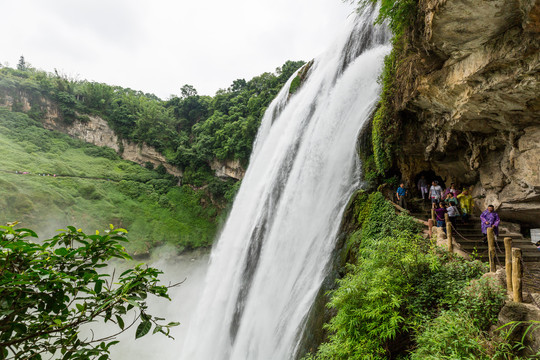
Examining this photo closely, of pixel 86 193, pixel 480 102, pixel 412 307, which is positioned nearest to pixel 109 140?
pixel 86 193

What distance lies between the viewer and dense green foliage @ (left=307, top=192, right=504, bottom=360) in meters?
3.50

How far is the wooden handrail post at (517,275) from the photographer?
3457mm

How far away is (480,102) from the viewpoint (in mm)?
6047

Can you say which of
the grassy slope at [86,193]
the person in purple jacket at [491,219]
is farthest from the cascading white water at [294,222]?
the grassy slope at [86,193]

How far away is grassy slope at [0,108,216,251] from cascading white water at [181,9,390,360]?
13664mm

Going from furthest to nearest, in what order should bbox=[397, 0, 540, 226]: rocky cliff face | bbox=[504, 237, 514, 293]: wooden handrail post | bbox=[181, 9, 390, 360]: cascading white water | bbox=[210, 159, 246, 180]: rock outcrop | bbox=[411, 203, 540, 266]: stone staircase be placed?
bbox=[210, 159, 246, 180]: rock outcrop < bbox=[181, 9, 390, 360]: cascading white water < bbox=[411, 203, 540, 266]: stone staircase < bbox=[397, 0, 540, 226]: rocky cliff face < bbox=[504, 237, 514, 293]: wooden handrail post

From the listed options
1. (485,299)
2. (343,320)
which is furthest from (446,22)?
(343,320)

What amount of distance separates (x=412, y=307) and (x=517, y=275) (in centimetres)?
152

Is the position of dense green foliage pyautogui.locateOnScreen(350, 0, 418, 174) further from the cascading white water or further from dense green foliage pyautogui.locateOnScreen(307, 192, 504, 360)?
dense green foliage pyautogui.locateOnScreen(307, 192, 504, 360)

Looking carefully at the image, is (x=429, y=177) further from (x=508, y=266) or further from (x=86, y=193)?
(x=86, y=193)

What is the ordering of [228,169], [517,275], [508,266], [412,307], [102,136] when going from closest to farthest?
[517,275], [508,266], [412,307], [228,169], [102,136]

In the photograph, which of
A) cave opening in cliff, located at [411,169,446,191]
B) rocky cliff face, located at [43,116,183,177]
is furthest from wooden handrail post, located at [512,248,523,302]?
rocky cliff face, located at [43,116,183,177]

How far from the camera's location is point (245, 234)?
42.4 feet

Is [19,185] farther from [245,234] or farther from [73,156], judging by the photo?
[245,234]
